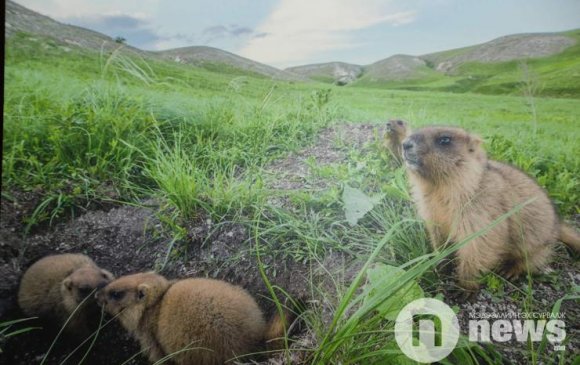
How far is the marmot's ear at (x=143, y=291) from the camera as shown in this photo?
1.34m

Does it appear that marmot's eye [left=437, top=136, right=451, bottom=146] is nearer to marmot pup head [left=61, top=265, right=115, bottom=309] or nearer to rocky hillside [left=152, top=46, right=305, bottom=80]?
rocky hillside [left=152, top=46, right=305, bottom=80]

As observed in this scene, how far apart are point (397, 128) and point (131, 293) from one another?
1.30m

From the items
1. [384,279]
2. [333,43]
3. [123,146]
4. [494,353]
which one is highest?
[333,43]

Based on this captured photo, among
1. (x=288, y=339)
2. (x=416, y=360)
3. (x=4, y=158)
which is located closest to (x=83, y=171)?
(x=4, y=158)

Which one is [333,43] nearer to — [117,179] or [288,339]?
[117,179]

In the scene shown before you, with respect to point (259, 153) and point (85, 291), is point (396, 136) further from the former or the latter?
point (85, 291)

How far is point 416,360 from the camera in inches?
42.8

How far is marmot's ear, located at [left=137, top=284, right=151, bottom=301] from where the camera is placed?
1.34m

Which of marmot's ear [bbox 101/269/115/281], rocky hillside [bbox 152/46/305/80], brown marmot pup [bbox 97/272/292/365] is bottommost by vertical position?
brown marmot pup [bbox 97/272/292/365]

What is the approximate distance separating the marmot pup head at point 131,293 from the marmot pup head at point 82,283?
1.5 inches

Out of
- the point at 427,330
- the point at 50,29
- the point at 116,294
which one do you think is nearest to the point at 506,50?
the point at 427,330

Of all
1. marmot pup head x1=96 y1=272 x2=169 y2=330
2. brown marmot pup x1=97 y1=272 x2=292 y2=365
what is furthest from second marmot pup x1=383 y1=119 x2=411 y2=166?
marmot pup head x1=96 y1=272 x2=169 y2=330

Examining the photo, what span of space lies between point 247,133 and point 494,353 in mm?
1266

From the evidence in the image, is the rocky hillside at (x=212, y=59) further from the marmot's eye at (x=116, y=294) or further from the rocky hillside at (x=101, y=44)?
the marmot's eye at (x=116, y=294)
